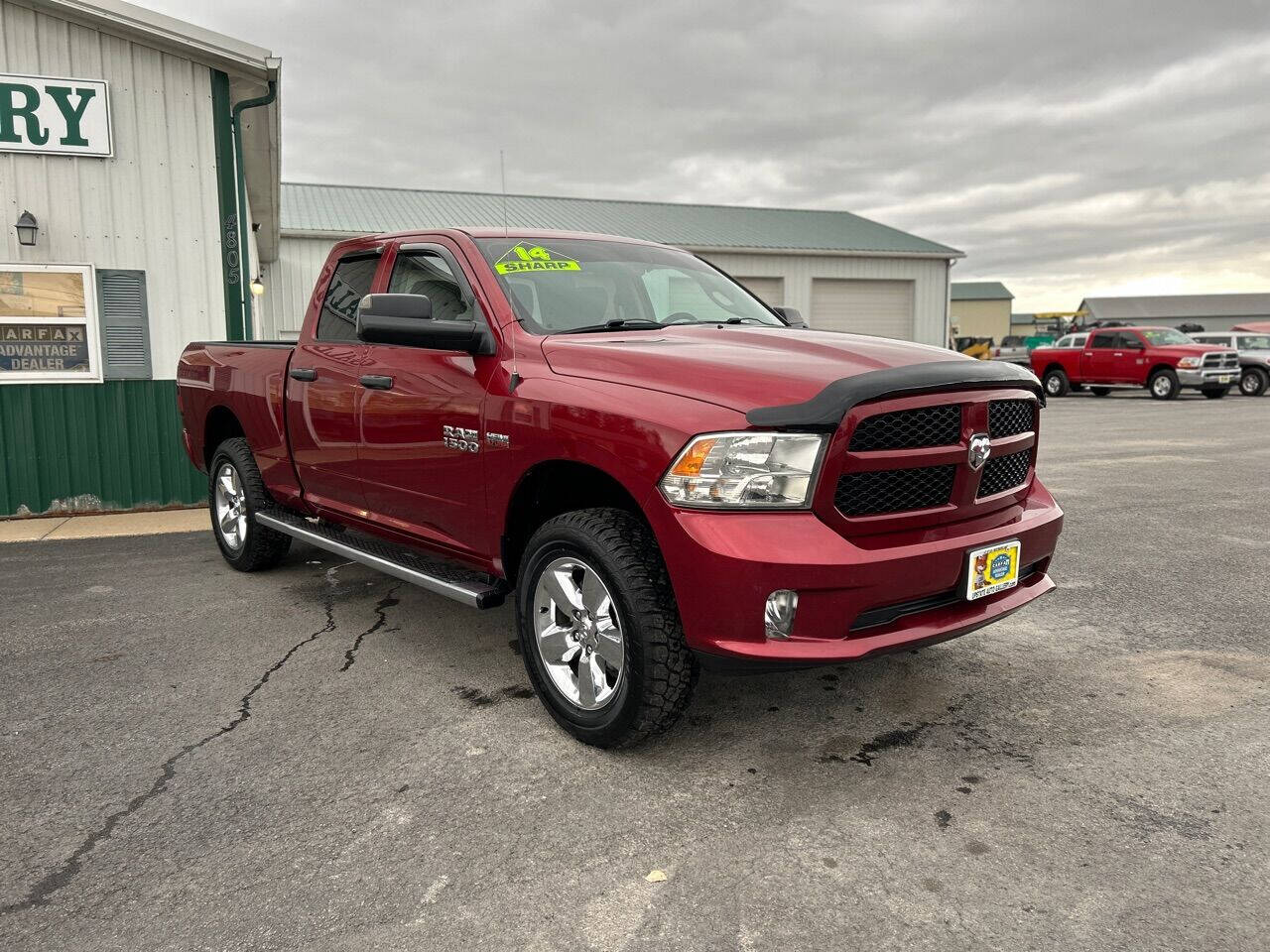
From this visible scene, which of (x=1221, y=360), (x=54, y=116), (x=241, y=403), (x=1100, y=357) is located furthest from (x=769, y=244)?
(x=241, y=403)

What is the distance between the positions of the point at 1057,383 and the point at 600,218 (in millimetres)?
13969

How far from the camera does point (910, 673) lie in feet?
13.0

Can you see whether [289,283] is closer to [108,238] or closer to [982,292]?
[108,238]

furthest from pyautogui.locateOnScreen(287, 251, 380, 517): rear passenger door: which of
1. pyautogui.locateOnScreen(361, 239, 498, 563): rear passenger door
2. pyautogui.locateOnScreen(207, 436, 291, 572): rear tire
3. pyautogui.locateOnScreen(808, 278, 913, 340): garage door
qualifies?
pyautogui.locateOnScreen(808, 278, 913, 340): garage door

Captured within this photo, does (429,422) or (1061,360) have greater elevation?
(1061,360)

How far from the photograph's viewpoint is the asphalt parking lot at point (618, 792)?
2.31 metres

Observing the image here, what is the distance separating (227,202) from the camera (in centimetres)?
855

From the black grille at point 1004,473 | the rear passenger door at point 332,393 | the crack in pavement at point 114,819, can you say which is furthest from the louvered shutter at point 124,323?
the black grille at point 1004,473

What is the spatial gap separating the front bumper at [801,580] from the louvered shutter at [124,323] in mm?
7220

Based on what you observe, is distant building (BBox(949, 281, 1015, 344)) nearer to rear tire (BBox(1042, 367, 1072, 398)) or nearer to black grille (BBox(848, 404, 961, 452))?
rear tire (BBox(1042, 367, 1072, 398))

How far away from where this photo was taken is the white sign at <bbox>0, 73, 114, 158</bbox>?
795 centimetres

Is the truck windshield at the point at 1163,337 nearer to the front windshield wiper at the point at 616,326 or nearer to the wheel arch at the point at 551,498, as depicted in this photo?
the front windshield wiper at the point at 616,326

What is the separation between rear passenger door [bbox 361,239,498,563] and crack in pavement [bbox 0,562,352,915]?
958 mm

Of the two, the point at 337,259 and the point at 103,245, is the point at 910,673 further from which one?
the point at 103,245
